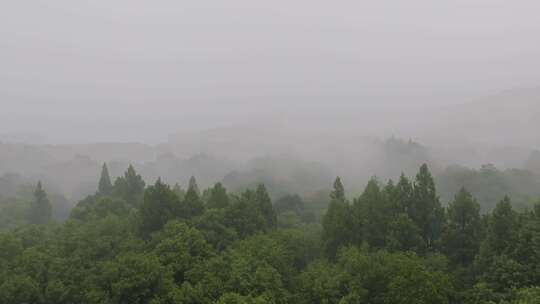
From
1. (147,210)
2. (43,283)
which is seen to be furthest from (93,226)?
(43,283)

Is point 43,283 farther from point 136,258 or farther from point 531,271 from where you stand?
point 531,271

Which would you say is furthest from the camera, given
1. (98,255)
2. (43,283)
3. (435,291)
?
(98,255)

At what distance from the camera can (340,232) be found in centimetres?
6162

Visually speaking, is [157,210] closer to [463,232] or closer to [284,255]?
[284,255]

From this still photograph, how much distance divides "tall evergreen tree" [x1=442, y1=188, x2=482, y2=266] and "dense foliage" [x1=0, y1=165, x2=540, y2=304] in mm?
135

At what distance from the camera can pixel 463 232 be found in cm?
5919

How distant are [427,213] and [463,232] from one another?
224 inches

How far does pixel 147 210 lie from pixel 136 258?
70.4 feet

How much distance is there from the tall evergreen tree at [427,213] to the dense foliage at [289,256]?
0.15 metres

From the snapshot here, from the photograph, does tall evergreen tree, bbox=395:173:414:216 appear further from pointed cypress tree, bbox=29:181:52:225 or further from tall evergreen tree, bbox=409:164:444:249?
pointed cypress tree, bbox=29:181:52:225

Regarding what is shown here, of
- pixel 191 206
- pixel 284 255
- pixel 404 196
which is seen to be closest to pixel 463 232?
pixel 404 196

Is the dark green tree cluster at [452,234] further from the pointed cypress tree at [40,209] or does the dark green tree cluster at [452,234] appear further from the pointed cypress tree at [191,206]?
the pointed cypress tree at [40,209]

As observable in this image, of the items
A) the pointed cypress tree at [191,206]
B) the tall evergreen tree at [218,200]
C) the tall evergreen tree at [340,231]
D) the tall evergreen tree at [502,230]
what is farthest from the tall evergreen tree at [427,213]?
the pointed cypress tree at [191,206]

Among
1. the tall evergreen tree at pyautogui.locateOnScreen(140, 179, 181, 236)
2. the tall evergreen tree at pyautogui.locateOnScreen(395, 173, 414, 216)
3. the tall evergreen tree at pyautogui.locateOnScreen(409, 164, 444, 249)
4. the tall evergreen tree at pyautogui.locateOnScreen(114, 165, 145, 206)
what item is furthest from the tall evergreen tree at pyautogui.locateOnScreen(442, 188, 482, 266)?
the tall evergreen tree at pyautogui.locateOnScreen(114, 165, 145, 206)
